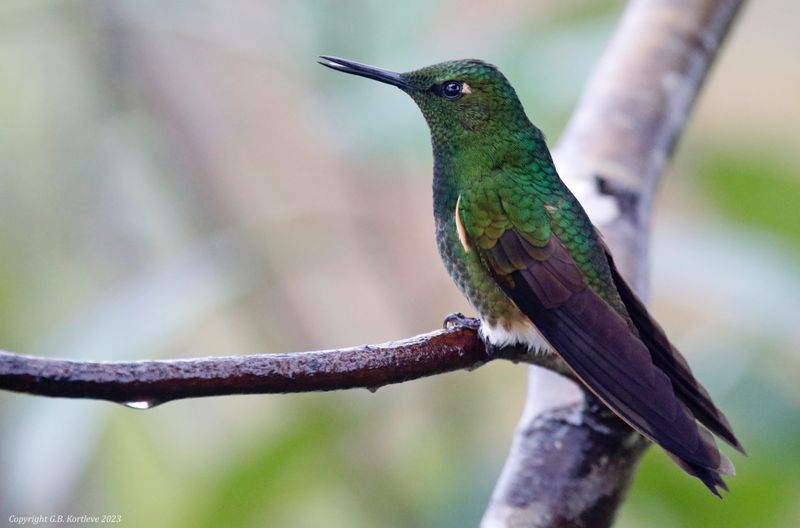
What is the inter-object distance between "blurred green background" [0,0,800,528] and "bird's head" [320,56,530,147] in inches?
25.0

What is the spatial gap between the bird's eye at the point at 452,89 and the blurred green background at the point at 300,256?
64 cm

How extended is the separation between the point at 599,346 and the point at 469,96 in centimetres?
43

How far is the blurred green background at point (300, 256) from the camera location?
1780mm

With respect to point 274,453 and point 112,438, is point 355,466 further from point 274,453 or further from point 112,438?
point 112,438

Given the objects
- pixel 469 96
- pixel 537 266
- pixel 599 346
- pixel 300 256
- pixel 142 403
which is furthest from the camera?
pixel 300 256

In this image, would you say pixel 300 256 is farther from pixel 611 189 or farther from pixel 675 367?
pixel 675 367

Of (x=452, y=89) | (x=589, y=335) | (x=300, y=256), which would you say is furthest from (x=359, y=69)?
(x=300, y=256)

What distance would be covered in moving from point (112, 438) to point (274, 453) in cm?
55

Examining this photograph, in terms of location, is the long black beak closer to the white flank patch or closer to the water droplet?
the white flank patch

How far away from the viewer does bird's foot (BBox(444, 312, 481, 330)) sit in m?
1.10

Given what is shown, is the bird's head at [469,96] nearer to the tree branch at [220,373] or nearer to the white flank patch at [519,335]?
the white flank patch at [519,335]

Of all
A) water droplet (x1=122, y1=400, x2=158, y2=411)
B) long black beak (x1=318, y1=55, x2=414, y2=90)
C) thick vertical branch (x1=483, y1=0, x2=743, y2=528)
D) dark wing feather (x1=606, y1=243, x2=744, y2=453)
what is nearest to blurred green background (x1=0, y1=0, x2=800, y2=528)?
thick vertical branch (x1=483, y1=0, x2=743, y2=528)

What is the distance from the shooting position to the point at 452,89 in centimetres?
134

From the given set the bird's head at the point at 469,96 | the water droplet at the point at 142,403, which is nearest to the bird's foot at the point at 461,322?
the bird's head at the point at 469,96
